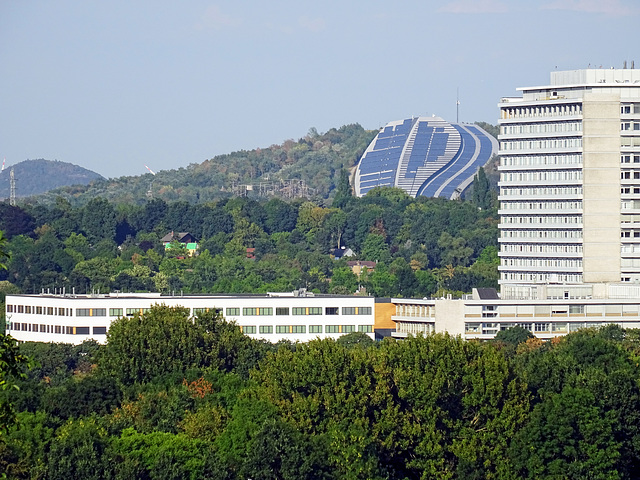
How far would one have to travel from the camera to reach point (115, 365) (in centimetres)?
8950

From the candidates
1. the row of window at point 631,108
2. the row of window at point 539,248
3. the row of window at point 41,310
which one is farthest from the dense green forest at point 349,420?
the row of window at point 539,248

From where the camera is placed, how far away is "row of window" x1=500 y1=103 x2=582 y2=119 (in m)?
139

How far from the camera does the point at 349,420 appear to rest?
7550 centimetres

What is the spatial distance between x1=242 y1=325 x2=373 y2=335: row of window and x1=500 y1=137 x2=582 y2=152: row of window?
22.1 metres

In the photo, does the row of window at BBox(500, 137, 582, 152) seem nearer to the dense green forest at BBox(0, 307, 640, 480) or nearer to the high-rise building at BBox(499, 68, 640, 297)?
the high-rise building at BBox(499, 68, 640, 297)

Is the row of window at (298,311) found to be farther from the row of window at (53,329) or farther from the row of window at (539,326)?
the row of window at (539,326)

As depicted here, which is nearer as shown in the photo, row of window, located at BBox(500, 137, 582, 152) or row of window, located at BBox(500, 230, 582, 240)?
row of window, located at BBox(500, 137, 582, 152)

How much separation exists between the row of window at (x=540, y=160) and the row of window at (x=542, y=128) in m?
2.13

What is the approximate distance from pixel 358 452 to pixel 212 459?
20.6ft

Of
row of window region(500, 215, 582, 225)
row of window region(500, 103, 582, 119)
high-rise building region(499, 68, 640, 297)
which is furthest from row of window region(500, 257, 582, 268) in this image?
row of window region(500, 103, 582, 119)

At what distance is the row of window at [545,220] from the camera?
141000 mm

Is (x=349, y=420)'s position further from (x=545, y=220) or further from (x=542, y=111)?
(x=542, y=111)

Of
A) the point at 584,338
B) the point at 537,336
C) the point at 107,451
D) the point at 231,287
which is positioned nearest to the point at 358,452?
the point at 107,451

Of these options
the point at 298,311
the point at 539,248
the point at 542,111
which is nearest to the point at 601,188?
the point at 542,111
